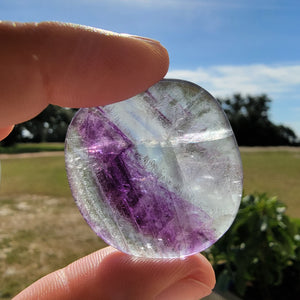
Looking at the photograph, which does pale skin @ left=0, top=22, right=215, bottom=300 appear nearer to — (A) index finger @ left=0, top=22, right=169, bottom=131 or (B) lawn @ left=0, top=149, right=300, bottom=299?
(A) index finger @ left=0, top=22, right=169, bottom=131

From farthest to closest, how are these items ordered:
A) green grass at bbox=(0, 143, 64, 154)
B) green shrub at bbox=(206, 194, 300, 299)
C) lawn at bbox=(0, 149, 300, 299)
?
green grass at bbox=(0, 143, 64, 154) → lawn at bbox=(0, 149, 300, 299) → green shrub at bbox=(206, 194, 300, 299)

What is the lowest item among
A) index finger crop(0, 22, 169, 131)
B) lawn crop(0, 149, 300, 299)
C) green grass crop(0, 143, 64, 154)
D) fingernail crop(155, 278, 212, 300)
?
green grass crop(0, 143, 64, 154)

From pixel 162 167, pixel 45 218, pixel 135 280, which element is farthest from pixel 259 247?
pixel 45 218

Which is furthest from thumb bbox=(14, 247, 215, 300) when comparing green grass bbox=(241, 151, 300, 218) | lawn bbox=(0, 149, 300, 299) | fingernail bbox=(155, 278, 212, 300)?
green grass bbox=(241, 151, 300, 218)

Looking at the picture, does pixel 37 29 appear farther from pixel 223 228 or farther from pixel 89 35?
pixel 223 228

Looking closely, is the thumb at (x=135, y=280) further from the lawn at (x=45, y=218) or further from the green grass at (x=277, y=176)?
the green grass at (x=277, y=176)

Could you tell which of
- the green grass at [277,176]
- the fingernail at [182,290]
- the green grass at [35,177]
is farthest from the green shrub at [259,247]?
the green grass at [35,177]
